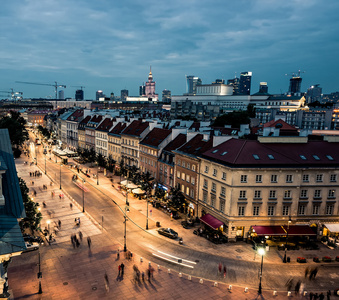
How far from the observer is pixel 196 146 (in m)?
56.8

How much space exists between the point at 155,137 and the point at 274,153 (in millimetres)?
33847

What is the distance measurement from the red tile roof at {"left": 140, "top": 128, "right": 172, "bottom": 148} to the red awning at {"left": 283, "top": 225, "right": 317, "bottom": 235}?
34318 millimetres

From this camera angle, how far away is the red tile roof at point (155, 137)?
6980 cm

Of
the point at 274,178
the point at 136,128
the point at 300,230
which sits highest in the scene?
the point at 136,128

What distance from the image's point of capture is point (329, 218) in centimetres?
4584

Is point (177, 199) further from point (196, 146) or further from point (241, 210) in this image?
point (241, 210)

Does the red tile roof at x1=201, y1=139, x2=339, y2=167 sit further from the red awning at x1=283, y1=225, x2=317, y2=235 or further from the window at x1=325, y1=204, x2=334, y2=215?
the red awning at x1=283, y1=225, x2=317, y2=235

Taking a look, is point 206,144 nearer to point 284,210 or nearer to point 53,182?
point 284,210

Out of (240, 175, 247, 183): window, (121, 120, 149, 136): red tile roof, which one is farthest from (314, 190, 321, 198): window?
(121, 120, 149, 136): red tile roof

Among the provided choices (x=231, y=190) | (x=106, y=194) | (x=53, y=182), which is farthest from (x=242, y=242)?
(x=53, y=182)

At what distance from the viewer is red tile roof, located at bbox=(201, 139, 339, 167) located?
44.4 m

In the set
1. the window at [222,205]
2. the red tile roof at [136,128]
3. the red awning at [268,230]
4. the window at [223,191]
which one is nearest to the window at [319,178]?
the red awning at [268,230]

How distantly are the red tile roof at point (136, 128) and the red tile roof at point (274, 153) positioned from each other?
3377cm

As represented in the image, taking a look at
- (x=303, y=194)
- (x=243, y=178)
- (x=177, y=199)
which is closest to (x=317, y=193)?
(x=303, y=194)
